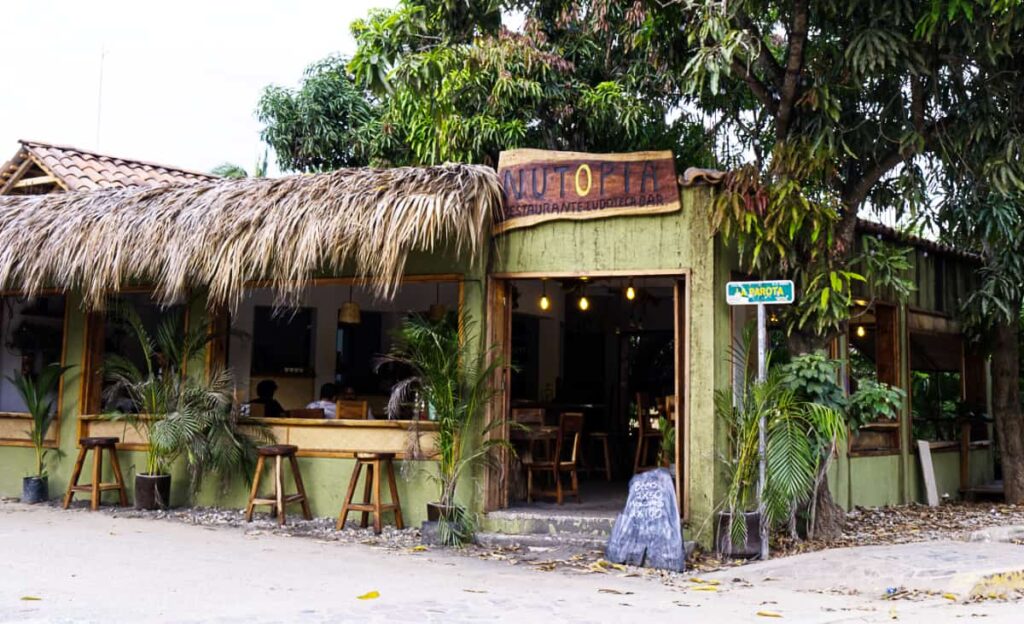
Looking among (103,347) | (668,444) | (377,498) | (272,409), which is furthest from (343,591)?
(103,347)

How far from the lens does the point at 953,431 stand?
1343cm

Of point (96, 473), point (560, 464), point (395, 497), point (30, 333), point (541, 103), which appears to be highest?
point (541, 103)

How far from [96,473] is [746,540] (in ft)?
20.2

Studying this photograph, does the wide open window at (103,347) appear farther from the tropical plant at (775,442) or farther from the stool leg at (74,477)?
the tropical plant at (775,442)

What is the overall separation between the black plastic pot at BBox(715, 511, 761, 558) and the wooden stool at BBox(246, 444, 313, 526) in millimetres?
3713

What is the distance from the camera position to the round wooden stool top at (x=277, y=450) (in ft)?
31.9

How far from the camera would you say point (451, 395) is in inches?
360

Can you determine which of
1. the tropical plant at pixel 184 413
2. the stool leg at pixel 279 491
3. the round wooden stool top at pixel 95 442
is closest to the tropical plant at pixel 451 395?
the stool leg at pixel 279 491

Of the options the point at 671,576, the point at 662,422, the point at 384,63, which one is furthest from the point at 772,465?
the point at 384,63

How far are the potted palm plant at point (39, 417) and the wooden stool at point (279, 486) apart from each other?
270cm

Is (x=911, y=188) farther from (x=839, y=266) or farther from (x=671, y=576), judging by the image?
(x=671, y=576)

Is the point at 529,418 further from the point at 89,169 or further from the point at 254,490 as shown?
the point at 89,169

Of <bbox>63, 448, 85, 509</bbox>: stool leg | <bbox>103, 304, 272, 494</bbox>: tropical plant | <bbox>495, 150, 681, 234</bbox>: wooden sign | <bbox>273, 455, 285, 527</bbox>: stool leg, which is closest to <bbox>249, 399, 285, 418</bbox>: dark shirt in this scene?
<bbox>103, 304, 272, 494</bbox>: tropical plant

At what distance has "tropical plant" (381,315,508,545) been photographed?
30.0 ft
